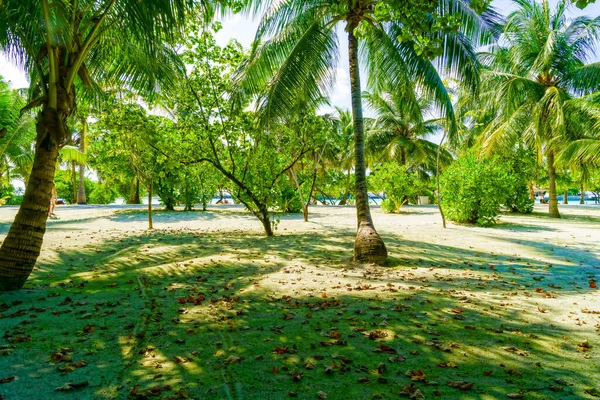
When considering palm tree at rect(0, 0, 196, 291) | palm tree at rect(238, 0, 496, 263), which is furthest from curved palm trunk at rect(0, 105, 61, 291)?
palm tree at rect(238, 0, 496, 263)

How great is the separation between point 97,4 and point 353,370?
6.30 m

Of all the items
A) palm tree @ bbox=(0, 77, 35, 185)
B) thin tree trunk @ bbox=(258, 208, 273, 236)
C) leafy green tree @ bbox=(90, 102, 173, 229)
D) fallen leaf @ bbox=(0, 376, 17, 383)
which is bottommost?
fallen leaf @ bbox=(0, 376, 17, 383)

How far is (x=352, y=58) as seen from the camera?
7422 millimetres

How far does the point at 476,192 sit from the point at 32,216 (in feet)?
41.5

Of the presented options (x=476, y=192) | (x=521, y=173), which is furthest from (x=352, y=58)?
(x=521, y=173)

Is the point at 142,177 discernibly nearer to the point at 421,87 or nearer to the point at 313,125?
the point at 313,125

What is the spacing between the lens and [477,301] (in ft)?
15.3

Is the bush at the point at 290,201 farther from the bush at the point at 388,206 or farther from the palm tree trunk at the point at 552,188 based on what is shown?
the palm tree trunk at the point at 552,188

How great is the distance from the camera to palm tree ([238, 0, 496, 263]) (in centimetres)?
737

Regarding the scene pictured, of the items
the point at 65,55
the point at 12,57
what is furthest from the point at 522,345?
the point at 12,57

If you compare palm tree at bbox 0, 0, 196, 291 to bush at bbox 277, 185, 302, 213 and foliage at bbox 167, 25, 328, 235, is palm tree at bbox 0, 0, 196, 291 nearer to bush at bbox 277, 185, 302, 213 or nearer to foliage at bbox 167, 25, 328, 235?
foliage at bbox 167, 25, 328, 235

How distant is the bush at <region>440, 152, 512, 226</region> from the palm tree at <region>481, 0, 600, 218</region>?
367cm

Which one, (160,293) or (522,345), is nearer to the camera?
(522,345)

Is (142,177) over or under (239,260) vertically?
over
